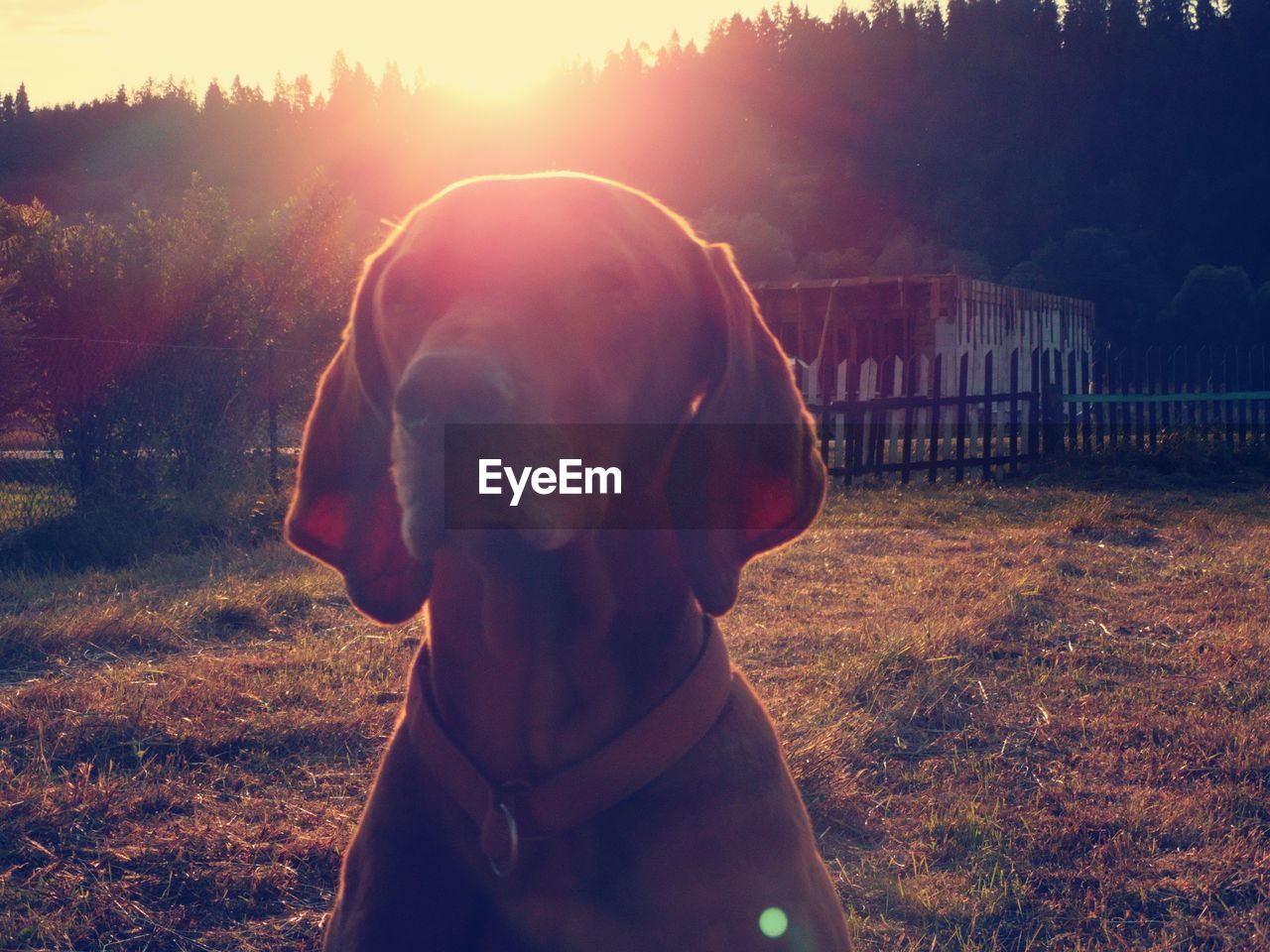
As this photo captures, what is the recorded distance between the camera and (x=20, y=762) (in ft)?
12.1

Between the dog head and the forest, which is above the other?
the forest

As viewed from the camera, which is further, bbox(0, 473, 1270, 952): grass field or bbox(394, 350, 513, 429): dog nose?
bbox(0, 473, 1270, 952): grass field

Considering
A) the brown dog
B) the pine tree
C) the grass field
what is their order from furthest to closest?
the pine tree < the grass field < the brown dog

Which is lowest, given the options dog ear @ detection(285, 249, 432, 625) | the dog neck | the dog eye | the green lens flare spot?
the green lens flare spot

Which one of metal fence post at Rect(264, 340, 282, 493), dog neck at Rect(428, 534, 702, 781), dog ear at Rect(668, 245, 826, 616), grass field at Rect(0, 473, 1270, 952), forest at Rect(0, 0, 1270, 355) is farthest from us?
forest at Rect(0, 0, 1270, 355)

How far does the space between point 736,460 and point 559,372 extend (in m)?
0.38

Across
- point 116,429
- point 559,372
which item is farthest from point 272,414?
point 559,372

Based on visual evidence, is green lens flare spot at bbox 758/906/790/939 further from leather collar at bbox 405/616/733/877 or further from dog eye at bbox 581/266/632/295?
dog eye at bbox 581/266/632/295

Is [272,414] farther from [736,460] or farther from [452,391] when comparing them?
[452,391]

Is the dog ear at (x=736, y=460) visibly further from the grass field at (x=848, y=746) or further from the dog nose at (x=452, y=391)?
the grass field at (x=848, y=746)

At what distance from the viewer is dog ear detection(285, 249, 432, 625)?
171 cm

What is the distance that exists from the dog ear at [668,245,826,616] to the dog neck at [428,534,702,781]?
10 cm

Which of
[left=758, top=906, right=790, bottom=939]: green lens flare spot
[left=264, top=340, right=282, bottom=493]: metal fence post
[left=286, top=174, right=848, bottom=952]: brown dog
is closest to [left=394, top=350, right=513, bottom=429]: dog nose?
[left=286, top=174, right=848, bottom=952]: brown dog

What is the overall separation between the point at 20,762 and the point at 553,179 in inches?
117
